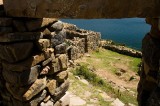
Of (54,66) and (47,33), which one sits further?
(54,66)

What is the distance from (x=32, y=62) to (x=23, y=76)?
0.28m

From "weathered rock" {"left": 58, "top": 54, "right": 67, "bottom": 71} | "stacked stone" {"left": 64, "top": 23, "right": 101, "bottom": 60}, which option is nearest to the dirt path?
"stacked stone" {"left": 64, "top": 23, "right": 101, "bottom": 60}

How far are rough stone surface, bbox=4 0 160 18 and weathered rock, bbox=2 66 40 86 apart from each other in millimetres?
1278

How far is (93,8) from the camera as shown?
297cm

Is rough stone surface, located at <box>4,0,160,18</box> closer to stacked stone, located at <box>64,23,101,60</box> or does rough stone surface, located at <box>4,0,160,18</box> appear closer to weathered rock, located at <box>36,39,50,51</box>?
weathered rock, located at <box>36,39,50,51</box>

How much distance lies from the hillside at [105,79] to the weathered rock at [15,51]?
240 centimetres

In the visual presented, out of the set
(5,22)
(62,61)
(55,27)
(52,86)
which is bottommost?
(52,86)

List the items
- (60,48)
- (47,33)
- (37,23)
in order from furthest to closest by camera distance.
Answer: (60,48)
(47,33)
(37,23)

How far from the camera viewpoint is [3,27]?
4379 mm

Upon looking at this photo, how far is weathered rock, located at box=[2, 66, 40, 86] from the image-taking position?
461 centimetres

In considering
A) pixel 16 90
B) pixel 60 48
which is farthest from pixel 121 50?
pixel 16 90

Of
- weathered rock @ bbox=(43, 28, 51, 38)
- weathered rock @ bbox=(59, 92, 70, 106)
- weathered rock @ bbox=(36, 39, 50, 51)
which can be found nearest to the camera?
weathered rock @ bbox=(36, 39, 50, 51)

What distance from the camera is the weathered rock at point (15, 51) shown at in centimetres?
443

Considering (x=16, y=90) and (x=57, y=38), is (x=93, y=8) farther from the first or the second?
(x=16, y=90)
